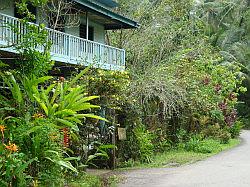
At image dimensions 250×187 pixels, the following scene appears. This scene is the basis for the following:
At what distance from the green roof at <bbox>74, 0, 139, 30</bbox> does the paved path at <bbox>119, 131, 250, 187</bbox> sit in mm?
7859

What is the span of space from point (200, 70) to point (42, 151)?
1720 cm

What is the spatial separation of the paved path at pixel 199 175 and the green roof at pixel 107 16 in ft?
25.8

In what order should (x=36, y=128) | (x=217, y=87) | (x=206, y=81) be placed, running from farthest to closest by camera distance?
(x=217, y=87) → (x=206, y=81) → (x=36, y=128)

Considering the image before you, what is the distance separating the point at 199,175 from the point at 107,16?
34.5ft

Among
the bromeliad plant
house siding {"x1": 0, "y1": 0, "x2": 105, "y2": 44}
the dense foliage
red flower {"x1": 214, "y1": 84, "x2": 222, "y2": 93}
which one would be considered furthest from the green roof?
the bromeliad plant

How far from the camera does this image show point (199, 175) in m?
12.4

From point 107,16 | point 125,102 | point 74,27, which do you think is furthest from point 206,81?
point 125,102

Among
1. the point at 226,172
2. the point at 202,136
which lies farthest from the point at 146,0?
the point at 226,172

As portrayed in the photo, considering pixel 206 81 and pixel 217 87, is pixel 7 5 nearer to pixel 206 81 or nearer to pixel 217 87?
pixel 206 81

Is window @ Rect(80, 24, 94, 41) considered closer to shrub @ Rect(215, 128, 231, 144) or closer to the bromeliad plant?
shrub @ Rect(215, 128, 231, 144)

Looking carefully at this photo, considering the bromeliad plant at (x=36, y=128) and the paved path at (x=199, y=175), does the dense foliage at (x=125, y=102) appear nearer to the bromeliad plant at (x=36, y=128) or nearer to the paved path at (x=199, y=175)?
the bromeliad plant at (x=36, y=128)

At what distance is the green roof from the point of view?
18.4 metres

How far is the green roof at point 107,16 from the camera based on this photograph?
18416mm

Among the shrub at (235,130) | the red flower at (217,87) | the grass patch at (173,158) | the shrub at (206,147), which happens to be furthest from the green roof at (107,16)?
the shrub at (235,130)
